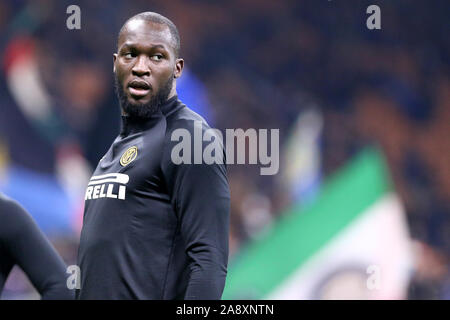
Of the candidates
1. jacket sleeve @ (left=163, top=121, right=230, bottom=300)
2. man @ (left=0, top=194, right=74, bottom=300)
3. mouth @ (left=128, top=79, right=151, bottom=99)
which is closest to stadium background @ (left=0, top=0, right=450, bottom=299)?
man @ (left=0, top=194, right=74, bottom=300)

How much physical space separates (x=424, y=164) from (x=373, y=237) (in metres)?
2.54

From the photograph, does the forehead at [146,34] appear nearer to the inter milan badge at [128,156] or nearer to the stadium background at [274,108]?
the inter milan badge at [128,156]

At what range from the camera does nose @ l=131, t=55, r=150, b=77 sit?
206cm

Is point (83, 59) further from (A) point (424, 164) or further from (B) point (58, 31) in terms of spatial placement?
(A) point (424, 164)

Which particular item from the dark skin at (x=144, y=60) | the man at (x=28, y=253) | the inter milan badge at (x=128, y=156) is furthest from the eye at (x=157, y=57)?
the man at (x=28, y=253)

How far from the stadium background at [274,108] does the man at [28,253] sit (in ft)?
14.2

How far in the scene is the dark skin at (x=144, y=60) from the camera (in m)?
2.08

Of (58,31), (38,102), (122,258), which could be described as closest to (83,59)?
(58,31)

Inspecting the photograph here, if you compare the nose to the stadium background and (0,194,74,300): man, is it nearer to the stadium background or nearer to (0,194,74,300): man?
(0,194,74,300): man

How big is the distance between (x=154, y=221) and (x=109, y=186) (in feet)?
0.60

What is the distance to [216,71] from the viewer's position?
30.0 feet

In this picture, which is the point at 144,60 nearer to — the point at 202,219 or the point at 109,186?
the point at 109,186

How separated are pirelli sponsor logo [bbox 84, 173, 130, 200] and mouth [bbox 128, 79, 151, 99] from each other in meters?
0.24

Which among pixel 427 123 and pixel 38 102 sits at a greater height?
pixel 427 123
